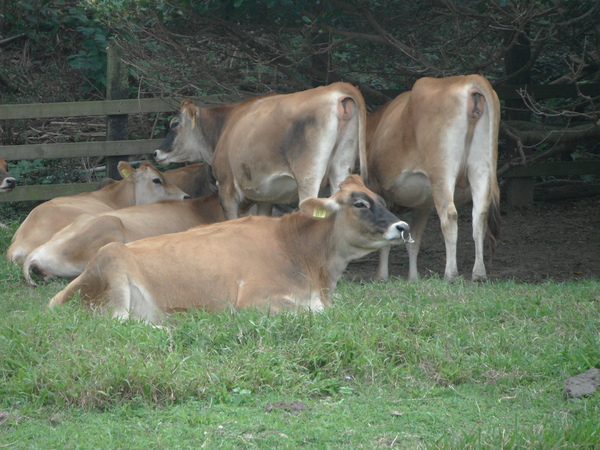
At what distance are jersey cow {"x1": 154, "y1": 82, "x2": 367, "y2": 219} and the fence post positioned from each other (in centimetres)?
161

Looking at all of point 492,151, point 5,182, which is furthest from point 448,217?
point 5,182

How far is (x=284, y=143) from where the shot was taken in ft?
30.7

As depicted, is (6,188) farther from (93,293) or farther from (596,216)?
(596,216)

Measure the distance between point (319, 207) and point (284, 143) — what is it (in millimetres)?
2449

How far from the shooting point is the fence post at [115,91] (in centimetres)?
1240

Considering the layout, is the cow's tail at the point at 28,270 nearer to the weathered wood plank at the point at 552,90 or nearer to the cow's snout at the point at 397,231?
the cow's snout at the point at 397,231

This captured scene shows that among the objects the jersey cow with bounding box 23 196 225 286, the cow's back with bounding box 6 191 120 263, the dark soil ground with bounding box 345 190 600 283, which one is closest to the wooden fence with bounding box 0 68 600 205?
the dark soil ground with bounding box 345 190 600 283

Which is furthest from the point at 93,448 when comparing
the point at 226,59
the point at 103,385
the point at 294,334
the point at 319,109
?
the point at 226,59

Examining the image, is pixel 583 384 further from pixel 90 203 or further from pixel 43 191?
pixel 43 191

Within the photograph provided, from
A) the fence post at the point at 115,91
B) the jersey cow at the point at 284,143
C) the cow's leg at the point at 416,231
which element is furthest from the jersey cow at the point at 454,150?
the fence post at the point at 115,91

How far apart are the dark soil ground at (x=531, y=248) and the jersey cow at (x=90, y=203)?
2.60 metres

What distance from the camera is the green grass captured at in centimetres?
444

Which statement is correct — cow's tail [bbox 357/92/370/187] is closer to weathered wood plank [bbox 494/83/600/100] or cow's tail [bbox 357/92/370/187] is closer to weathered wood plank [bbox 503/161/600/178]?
weathered wood plank [bbox 494/83/600/100]

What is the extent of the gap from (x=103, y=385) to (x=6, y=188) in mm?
7308
